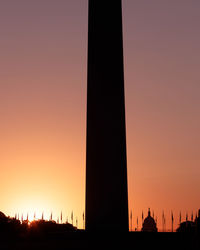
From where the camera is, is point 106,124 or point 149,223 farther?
point 149,223

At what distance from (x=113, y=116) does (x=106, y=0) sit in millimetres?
9586

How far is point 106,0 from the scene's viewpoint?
134 ft

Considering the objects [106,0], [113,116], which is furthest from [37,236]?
[106,0]

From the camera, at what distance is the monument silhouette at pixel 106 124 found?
37375 mm

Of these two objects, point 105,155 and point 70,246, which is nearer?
point 70,246

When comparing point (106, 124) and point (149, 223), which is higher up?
point (149, 223)

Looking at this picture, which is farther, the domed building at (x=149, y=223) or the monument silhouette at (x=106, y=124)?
the domed building at (x=149, y=223)

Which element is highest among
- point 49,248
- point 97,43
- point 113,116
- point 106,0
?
point 106,0

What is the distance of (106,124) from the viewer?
38531 mm

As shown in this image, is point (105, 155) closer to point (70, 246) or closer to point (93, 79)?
point (93, 79)

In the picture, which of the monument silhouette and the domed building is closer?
the monument silhouette

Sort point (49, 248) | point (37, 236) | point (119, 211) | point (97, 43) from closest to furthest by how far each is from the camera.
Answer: point (49, 248) < point (37, 236) < point (119, 211) < point (97, 43)

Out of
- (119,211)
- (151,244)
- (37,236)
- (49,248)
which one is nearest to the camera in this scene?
(49,248)

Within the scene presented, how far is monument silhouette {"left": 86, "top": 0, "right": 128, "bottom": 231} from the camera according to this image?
37.4 m
